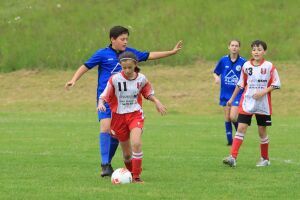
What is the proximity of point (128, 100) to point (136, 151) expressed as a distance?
709mm

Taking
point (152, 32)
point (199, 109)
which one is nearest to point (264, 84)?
point (199, 109)

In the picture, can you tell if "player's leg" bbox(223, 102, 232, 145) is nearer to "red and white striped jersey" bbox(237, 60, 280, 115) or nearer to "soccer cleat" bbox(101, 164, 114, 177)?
"red and white striped jersey" bbox(237, 60, 280, 115)

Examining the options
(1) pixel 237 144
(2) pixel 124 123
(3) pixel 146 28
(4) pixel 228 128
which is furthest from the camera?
(3) pixel 146 28

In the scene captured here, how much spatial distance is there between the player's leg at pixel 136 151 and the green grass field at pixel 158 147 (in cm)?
24

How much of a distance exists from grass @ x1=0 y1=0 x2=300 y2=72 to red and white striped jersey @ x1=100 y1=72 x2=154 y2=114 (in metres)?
26.0

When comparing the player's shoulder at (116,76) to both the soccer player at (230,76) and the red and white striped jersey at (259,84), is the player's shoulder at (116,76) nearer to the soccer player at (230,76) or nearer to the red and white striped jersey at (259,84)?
the red and white striped jersey at (259,84)

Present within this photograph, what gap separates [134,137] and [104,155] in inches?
33.0

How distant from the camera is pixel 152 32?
39.5m

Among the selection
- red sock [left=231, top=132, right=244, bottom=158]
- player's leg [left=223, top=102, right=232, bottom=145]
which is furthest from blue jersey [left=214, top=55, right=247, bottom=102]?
red sock [left=231, top=132, right=244, bottom=158]

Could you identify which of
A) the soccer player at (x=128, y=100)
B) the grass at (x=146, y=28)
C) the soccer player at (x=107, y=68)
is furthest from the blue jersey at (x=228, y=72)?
the grass at (x=146, y=28)

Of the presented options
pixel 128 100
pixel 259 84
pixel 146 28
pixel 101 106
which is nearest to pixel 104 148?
pixel 101 106

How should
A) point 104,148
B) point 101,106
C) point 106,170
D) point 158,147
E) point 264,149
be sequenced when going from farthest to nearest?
point 158,147, point 264,149, point 104,148, point 106,170, point 101,106

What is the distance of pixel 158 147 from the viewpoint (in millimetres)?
16188

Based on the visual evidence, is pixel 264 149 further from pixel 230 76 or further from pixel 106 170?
pixel 230 76
